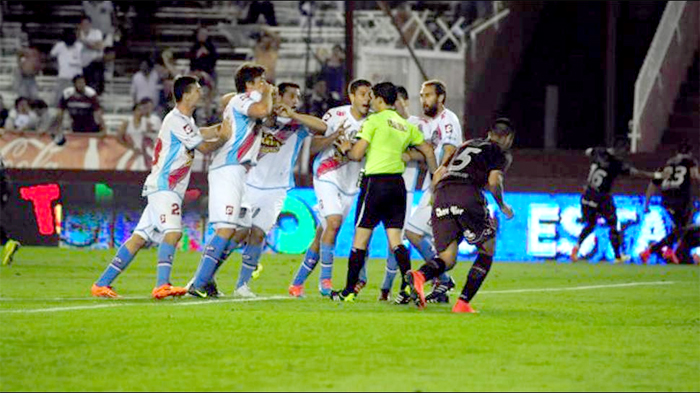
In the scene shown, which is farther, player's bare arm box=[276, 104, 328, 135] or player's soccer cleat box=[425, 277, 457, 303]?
player's bare arm box=[276, 104, 328, 135]

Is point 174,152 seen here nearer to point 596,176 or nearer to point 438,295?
point 438,295

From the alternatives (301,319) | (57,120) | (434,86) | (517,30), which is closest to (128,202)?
(57,120)

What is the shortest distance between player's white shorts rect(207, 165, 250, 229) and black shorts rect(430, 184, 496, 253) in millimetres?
2027

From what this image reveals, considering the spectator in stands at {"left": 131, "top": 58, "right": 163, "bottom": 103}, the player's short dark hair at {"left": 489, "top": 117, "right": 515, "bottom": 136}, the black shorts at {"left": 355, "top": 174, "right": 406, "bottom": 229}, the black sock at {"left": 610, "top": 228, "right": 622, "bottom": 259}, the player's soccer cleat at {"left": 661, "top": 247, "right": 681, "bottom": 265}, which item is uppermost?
the player's short dark hair at {"left": 489, "top": 117, "right": 515, "bottom": 136}

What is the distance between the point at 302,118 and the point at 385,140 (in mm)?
1046

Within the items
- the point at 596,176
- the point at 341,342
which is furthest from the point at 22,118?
the point at 341,342

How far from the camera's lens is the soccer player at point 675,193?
26859 millimetres

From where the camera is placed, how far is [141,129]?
1131 inches

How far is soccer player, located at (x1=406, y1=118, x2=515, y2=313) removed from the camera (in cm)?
1528

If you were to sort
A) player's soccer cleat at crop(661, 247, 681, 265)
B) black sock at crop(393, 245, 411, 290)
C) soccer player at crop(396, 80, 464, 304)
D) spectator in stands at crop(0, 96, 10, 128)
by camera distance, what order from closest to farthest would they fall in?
1. black sock at crop(393, 245, 411, 290)
2. soccer player at crop(396, 80, 464, 304)
3. player's soccer cleat at crop(661, 247, 681, 265)
4. spectator in stands at crop(0, 96, 10, 128)

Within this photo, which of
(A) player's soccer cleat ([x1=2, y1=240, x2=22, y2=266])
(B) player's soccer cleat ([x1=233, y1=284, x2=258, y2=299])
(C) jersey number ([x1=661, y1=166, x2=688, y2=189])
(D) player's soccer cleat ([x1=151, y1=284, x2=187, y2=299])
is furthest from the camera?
(C) jersey number ([x1=661, y1=166, x2=688, y2=189])

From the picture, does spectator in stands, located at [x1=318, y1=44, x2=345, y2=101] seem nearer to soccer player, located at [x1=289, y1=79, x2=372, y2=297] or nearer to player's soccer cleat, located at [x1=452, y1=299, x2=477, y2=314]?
soccer player, located at [x1=289, y1=79, x2=372, y2=297]

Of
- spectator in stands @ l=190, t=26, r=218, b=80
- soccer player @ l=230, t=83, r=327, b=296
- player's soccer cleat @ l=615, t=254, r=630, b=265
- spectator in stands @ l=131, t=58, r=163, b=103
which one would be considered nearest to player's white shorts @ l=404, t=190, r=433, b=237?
soccer player @ l=230, t=83, r=327, b=296

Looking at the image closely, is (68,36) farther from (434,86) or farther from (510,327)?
(510,327)
